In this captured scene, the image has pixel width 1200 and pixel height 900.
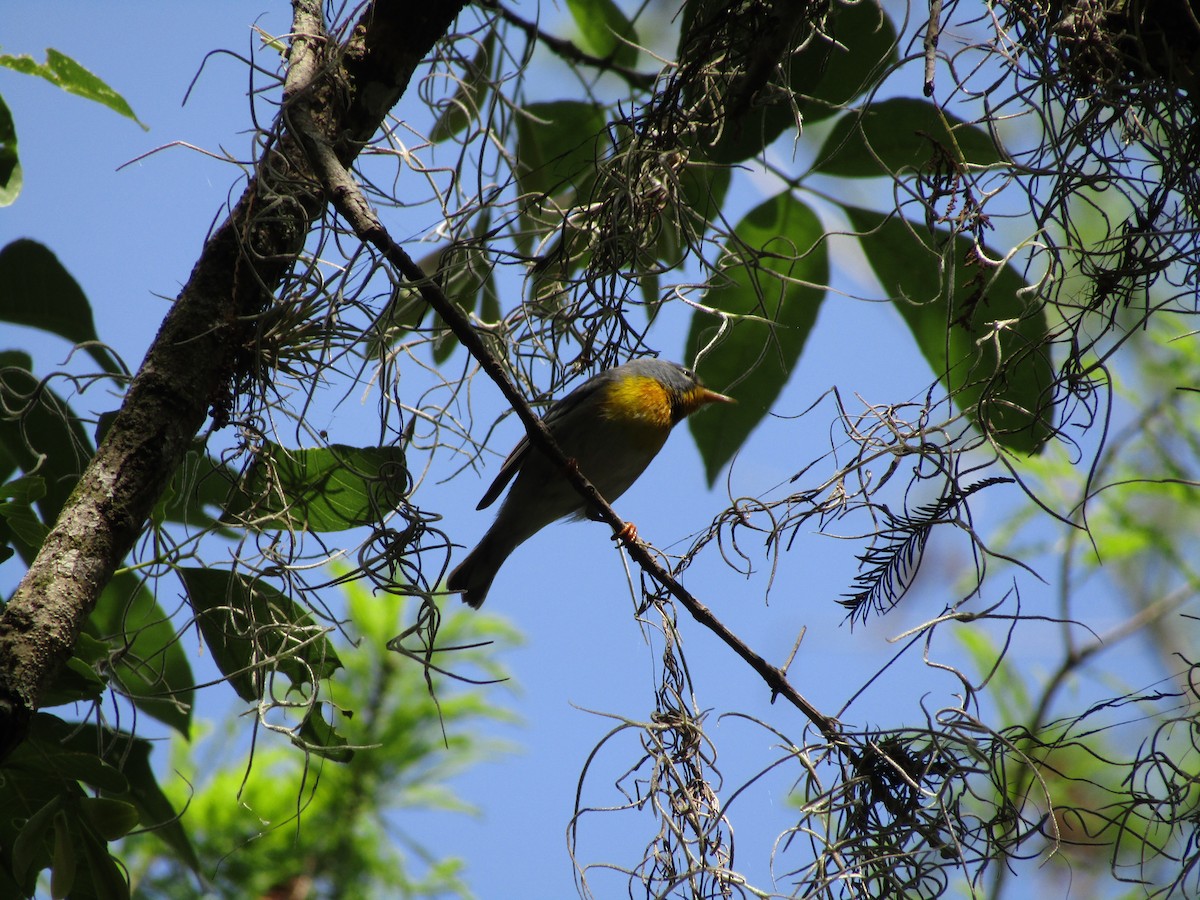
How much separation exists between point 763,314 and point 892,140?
0.55m

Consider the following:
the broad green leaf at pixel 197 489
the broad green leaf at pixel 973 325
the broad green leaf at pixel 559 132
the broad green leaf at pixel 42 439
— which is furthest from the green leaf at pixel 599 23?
the broad green leaf at pixel 42 439

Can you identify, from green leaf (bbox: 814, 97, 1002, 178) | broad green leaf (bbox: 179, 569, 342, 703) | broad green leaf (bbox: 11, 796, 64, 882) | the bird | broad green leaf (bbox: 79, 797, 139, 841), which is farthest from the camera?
the bird

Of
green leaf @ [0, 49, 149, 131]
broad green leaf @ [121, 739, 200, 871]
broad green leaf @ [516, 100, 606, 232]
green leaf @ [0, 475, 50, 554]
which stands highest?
broad green leaf @ [516, 100, 606, 232]

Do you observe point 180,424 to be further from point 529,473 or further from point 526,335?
point 529,473

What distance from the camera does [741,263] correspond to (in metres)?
2.38

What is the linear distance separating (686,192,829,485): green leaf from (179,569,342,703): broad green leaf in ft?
4.00

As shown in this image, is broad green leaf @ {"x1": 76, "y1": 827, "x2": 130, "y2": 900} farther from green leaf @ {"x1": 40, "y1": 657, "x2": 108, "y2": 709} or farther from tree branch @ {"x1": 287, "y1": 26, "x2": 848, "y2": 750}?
tree branch @ {"x1": 287, "y1": 26, "x2": 848, "y2": 750}

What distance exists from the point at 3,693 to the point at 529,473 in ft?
7.26

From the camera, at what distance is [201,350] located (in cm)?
Result: 185

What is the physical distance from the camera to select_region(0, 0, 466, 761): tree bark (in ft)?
5.17

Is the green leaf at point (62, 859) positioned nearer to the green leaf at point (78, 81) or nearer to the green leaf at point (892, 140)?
the green leaf at point (78, 81)

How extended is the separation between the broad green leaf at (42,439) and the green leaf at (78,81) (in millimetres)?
637

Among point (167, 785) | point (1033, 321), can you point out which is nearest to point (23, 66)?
point (1033, 321)

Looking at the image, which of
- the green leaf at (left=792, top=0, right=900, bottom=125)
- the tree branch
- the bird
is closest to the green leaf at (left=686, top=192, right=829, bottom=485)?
the green leaf at (left=792, top=0, right=900, bottom=125)
